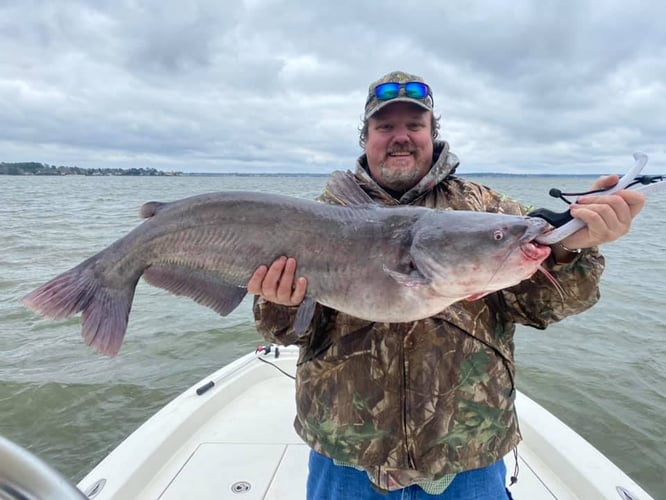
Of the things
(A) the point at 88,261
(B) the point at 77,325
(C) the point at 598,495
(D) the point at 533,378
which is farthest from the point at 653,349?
(B) the point at 77,325

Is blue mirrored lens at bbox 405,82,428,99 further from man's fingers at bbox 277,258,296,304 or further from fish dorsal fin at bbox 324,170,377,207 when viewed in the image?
man's fingers at bbox 277,258,296,304

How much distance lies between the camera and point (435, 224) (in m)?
2.60

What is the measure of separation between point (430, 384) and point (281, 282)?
987 mm

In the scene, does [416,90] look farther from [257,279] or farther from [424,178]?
[257,279]

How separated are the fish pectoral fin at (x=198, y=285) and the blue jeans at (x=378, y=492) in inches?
42.2

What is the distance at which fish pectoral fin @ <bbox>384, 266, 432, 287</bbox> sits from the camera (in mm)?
2482

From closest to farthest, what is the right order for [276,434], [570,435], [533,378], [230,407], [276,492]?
[276,492], [570,435], [276,434], [230,407], [533,378]

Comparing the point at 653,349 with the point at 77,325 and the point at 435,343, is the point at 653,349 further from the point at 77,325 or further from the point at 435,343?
the point at 77,325

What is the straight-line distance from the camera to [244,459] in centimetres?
445

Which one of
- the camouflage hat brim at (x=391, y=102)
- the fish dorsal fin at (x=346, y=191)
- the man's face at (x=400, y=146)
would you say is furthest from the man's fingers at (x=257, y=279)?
the camouflage hat brim at (x=391, y=102)

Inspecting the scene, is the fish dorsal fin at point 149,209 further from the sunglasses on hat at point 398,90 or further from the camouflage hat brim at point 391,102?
the sunglasses on hat at point 398,90

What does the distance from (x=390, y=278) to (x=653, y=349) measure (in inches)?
376

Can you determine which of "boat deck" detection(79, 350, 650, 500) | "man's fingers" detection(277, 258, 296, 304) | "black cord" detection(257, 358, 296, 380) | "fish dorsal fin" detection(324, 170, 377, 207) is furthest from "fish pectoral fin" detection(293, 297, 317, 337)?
"black cord" detection(257, 358, 296, 380)

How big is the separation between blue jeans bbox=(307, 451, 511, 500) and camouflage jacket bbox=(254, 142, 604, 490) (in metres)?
0.15
